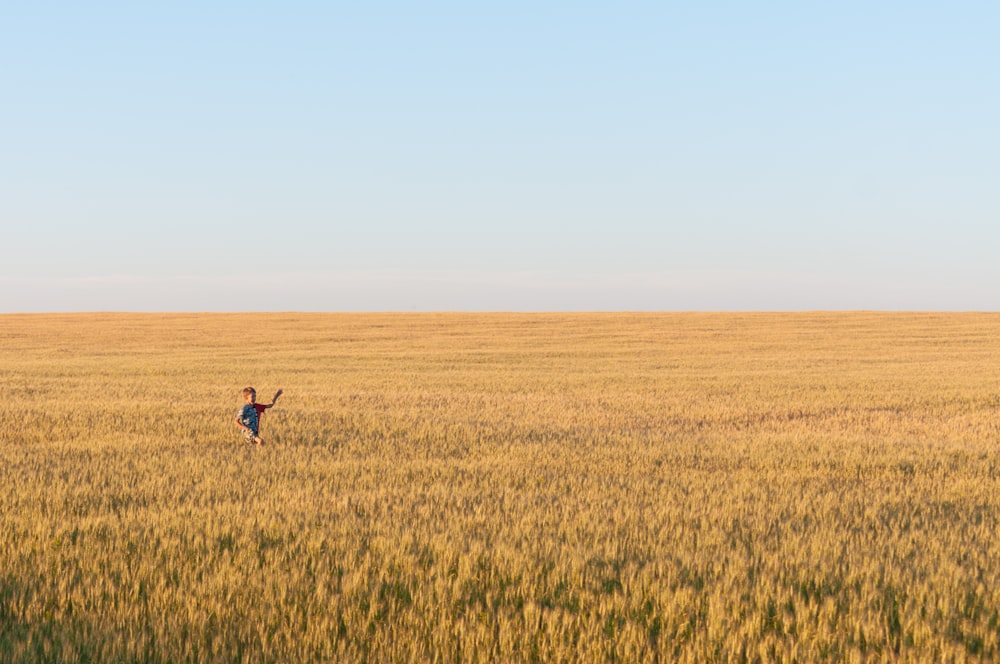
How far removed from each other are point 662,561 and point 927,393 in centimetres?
2144

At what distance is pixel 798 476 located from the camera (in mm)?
11625

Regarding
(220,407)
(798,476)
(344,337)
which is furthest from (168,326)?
(798,476)

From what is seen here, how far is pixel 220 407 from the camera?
1867 cm

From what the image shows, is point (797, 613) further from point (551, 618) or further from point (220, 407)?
point (220, 407)

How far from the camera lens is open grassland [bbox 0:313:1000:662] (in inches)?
201

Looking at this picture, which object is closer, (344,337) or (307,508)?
(307,508)

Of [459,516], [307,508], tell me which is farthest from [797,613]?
[307,508]

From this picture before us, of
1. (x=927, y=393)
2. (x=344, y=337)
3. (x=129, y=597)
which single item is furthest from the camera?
(x=344, y=337)

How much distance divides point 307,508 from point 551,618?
3997 mm

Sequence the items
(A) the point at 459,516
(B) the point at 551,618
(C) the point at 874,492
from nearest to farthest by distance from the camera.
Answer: (B) the point at 551,618 → (A) the point at 459,516 → (C) the point at 874,492

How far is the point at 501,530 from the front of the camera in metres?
7.54

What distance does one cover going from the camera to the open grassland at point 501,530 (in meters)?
5.10

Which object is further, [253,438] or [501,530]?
[253,438]

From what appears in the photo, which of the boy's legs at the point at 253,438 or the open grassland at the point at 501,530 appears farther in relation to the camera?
the boy's legs at the point at 253,438
